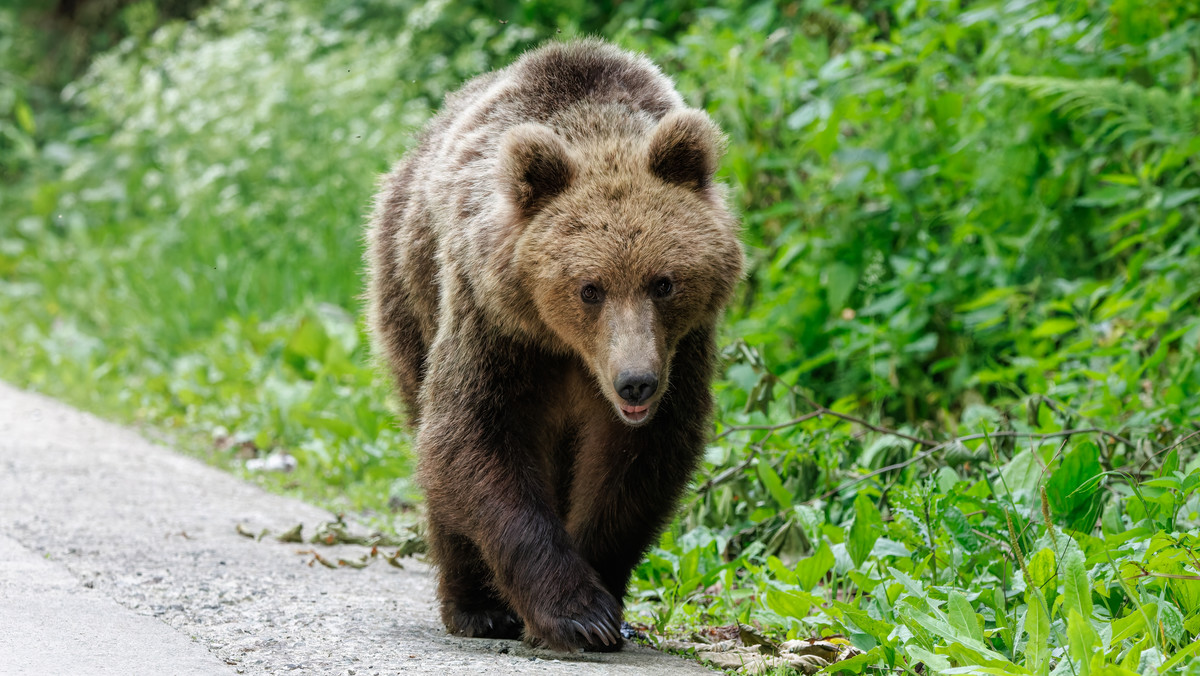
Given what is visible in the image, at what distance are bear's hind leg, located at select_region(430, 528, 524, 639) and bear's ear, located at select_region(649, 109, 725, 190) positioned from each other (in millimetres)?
1466

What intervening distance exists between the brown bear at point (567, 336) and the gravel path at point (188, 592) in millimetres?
302

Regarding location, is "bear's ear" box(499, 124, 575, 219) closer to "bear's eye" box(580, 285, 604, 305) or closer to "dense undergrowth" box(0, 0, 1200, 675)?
"bear's eye" box(580, 285, 604, 305)

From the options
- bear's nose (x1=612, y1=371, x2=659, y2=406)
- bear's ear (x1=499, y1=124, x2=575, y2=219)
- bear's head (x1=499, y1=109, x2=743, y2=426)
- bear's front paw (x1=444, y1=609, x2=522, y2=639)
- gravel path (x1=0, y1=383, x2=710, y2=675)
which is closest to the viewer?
gravel path (x1=0, y1=383, x2=710, y2=675)

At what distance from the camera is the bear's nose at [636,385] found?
3.72 meters

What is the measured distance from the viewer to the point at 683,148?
4.09 m

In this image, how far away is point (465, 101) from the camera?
504 cm

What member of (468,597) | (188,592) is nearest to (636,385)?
(468,597)

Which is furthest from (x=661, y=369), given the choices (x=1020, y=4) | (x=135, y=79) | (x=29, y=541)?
(x=135, y=79)

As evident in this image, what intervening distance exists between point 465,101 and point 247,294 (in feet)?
17.4

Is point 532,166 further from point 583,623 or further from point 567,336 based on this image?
point 583,623

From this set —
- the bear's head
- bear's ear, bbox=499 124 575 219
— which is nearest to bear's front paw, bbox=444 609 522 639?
the bear's head

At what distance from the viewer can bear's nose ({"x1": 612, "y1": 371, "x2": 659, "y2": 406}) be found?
12.2ft

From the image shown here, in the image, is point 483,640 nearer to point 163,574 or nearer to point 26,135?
point 163,574

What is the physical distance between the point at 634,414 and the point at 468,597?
1101 millimetres
